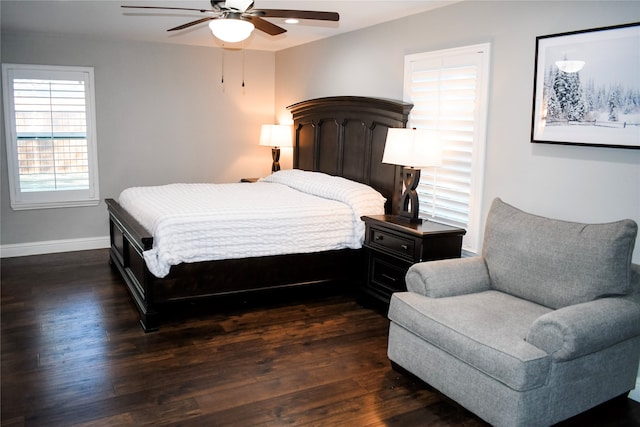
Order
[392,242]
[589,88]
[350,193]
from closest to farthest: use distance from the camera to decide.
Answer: [589,88]
[392,242]
[350,193]

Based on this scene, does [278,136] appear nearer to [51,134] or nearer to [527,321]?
[51,134]

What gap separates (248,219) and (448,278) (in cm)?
156

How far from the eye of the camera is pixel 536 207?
3.29 metres

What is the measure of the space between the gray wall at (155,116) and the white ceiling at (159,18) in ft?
0.76

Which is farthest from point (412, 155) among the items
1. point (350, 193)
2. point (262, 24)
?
point (262, 24)

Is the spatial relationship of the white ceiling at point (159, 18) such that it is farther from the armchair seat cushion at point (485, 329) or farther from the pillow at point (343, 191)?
the armchair seat cushion at point (485, 329)

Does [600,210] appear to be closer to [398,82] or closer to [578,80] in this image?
[578,80]

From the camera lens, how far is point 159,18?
4465mm

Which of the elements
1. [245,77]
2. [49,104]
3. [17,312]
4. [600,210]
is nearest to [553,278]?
[600,210]

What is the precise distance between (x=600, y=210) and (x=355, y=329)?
174cm

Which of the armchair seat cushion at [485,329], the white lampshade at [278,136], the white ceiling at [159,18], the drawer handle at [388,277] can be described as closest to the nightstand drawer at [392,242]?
the drawer handle at [388,277]

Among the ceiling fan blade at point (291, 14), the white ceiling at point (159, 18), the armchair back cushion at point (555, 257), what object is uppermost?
the white ceiling at point (159, 18)

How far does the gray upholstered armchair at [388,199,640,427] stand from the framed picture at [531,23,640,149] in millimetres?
532

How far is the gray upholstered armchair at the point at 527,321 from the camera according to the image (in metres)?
2.31
